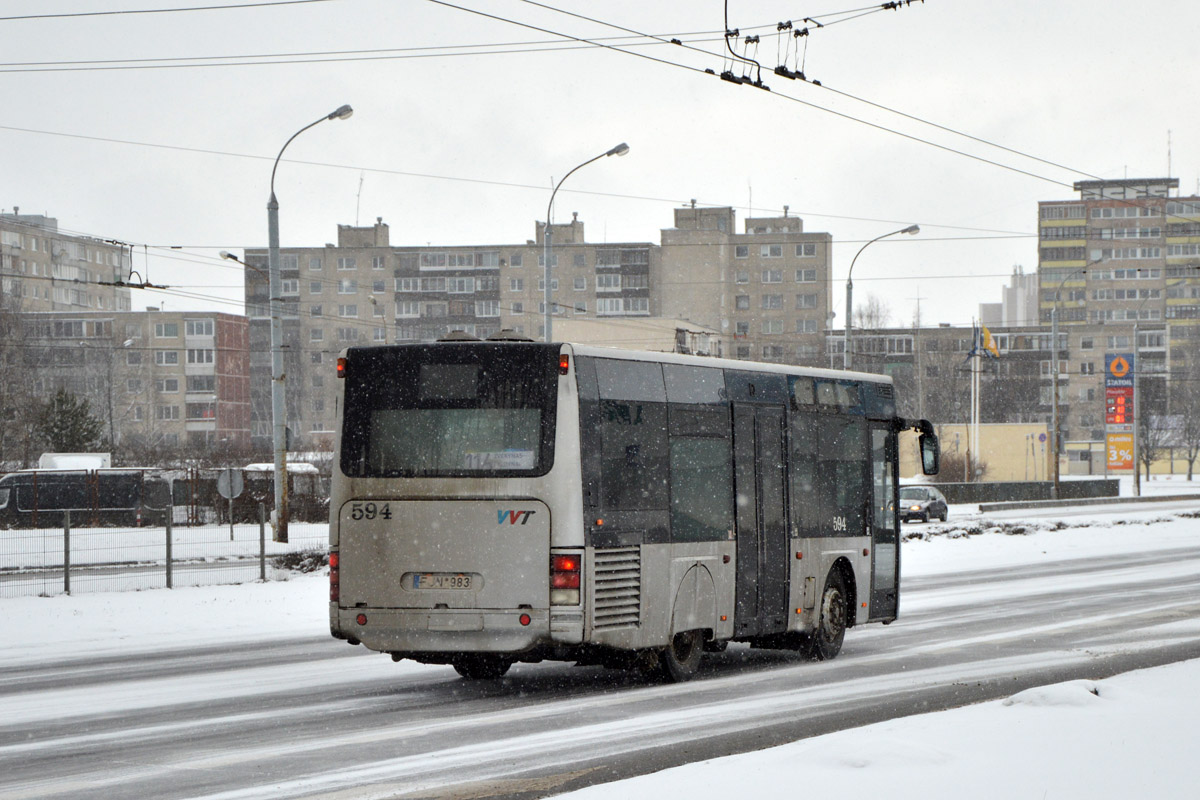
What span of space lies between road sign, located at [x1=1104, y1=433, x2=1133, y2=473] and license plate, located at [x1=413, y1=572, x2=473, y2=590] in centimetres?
5599

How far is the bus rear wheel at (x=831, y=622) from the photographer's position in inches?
571

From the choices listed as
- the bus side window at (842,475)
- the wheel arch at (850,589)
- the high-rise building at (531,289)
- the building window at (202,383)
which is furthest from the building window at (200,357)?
the wheel arch at (850,589)

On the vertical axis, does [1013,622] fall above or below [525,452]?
below

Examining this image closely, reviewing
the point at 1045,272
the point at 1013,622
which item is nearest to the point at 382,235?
the point at 1045,272

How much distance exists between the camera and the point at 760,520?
1362 cm

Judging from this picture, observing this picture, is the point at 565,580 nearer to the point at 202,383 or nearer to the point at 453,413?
the point at 453,413

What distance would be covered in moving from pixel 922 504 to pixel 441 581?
40.3 meters

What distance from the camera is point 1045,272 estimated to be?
6599 inches

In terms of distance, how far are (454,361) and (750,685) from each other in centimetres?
359

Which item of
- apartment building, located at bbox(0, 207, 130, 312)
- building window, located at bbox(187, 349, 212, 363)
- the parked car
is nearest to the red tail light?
the parked car

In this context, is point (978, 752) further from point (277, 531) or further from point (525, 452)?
point (277, 531)

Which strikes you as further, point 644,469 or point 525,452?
point 644,469

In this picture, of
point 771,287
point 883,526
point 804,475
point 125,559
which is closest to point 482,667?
point 804,475

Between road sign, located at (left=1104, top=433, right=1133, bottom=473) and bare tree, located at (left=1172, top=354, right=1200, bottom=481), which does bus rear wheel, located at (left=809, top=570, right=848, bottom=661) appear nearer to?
road sign, located at (left=1104, top=433, right=1133, bottom=473)
